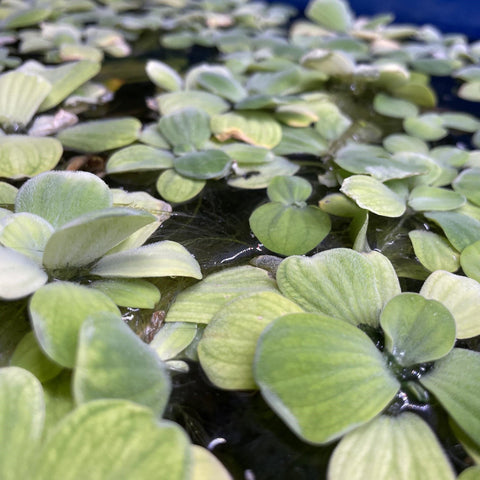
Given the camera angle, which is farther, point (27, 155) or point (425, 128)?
point (425, 128)

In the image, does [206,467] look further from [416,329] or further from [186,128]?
[186,128]

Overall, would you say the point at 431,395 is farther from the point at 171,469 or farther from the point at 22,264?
the point at 22,264

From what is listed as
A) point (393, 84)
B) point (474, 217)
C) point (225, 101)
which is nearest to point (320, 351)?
point (474, 217)

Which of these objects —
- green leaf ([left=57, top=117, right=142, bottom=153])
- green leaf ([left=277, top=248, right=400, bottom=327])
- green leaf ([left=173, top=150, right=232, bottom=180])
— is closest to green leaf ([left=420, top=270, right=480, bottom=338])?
green leaf ([left=277, top=248, right=400, bottom=327])

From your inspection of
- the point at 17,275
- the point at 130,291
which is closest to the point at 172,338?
the point at 130,291

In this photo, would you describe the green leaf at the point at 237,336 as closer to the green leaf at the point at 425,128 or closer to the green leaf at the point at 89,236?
the green leaf at the point at 89,236

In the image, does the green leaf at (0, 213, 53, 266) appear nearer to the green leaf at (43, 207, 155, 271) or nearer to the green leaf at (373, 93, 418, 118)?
the green leaf at (43, 207, 155, 271)
